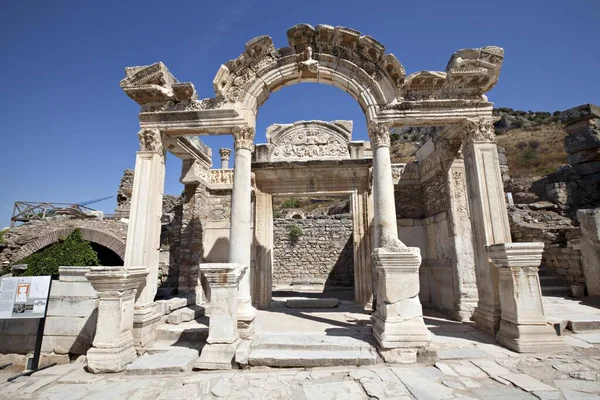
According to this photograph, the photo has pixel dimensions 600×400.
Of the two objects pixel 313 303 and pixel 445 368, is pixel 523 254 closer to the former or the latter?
pixel 445 368

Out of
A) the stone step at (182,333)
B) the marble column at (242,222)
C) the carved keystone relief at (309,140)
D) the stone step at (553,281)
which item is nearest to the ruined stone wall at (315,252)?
the carved keystone relief at (309,140)

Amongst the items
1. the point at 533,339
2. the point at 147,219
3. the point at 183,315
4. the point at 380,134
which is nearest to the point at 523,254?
the point at 533,339

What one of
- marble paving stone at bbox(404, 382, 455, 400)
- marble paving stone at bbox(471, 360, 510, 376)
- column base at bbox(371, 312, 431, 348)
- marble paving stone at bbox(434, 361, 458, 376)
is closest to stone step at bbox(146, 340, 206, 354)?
column base at bbox(371, 312, 431, 348)

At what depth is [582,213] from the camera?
754cm

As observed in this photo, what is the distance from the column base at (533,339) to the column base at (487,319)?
54cm

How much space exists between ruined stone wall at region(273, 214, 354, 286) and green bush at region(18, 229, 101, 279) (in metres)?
8.50

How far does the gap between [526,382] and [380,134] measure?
462 cm

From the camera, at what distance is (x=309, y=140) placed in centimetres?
883

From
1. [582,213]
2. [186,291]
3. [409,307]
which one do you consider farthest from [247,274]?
[582,213]

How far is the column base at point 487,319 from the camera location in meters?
5.07

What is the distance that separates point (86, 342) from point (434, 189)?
8.57m

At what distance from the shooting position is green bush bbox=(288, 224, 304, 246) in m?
15.3

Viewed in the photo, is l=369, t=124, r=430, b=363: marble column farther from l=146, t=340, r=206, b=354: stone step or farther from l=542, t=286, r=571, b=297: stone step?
l=542, t=286, r=571, b=297: stone step

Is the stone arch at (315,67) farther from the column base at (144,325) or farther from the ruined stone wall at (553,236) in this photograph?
the ruined stone wall at (553,236)
